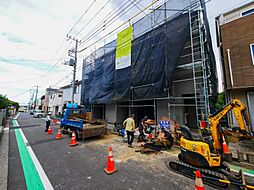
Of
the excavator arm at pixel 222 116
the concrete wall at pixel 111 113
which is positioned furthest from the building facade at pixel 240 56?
the concrete wall at pixel 111 113

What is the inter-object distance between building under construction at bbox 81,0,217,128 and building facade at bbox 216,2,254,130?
102 cm

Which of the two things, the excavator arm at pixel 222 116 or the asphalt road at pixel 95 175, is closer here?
the asphalt road at pixel 95 175

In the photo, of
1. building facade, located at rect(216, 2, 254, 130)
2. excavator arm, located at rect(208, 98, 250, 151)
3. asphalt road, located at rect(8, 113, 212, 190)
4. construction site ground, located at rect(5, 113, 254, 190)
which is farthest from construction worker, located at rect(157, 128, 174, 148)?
building facade, located at rect(216, 2, 254, 130)

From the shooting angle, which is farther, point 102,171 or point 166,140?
point 166,140

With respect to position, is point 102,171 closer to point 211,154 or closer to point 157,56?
point 211,154

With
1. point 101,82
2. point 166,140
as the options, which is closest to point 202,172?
point 166,140

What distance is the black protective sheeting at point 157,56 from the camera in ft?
21.6

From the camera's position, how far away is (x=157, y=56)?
7.45m

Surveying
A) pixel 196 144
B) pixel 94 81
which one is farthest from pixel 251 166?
pixel 94 81

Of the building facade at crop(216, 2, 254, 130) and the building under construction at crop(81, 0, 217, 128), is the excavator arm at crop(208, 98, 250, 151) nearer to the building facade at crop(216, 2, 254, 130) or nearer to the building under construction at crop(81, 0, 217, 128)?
the building under construction at crop(81, 0, 217, 128)

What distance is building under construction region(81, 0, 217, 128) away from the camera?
6507 millimetres

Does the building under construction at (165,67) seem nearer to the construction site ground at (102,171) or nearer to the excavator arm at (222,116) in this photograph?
the excavator arm at (222,116)

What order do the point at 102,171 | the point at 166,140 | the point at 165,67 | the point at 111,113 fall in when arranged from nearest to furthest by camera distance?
the point at 102,171
the point at 166,140
the point at 165,67
the point at 111,113

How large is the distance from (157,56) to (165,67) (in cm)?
106
